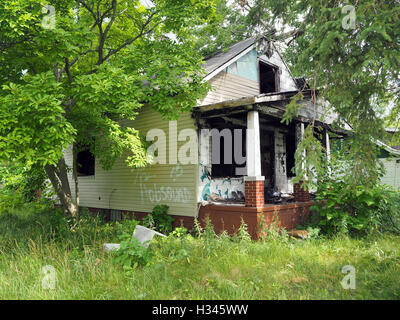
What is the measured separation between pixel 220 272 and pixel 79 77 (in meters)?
4.79

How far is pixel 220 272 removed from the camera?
4.70m

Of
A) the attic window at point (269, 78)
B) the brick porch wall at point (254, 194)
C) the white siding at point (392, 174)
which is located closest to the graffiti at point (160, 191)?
the brick porch wall at point (254, 194)

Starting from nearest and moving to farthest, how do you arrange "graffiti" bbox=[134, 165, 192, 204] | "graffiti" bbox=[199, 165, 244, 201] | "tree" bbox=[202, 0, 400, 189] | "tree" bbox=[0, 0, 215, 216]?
"tree" bbox=[202, 0, 400, 189] → "tree" bbox=[0, 0, 215, 216] → "graffiti" bbox=[199, 165, 244, 201] → "graffiti" bbox=[134, 165, 192, 204]

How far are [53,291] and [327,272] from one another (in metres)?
4.24

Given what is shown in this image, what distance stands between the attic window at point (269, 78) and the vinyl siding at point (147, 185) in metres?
5.39

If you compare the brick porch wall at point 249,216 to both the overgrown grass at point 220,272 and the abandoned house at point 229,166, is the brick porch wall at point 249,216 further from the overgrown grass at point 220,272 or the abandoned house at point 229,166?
the overgrown grass at point 220,272

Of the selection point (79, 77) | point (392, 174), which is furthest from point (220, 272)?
point (392, 174)

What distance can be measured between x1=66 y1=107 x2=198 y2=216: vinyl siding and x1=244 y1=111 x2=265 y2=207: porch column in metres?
1.75

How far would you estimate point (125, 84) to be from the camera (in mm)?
6176

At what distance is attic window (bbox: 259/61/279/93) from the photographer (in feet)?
40.1

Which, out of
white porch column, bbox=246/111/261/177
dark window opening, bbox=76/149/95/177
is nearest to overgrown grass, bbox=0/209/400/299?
white porch column, bbox=246/111/261/177

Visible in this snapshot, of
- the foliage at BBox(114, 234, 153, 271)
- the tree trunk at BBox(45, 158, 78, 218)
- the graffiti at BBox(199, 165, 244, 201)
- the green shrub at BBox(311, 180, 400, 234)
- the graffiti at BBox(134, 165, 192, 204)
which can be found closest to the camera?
the foliage at BBox(114, 234, 153, 271)

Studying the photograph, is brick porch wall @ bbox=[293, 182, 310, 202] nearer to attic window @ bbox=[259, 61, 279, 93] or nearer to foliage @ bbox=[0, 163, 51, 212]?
attic window @ bbox=[259, 61, 279, 93]
